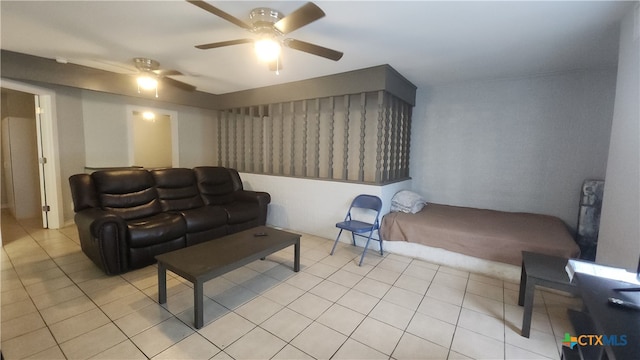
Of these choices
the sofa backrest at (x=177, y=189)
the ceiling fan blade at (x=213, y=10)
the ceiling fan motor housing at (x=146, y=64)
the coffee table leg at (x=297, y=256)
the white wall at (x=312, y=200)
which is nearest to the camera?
the ceiling fan blade at (x=213, y=10)

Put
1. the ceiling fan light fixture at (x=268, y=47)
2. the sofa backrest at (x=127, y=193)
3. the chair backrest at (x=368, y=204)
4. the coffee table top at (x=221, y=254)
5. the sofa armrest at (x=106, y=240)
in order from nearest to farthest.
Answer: the coffee table top at (x=221, y=254)
the ceiling fan light fixture at (x=268, y=47)
the sofa armrest at (x=106, y=240)
the sofa backrest at (x=127, y=193)
the chair backrest at (x=368, y=204)

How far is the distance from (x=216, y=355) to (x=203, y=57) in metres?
2.97

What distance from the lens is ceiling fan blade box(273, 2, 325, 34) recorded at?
5.08 ft

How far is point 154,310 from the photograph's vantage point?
6.63ft

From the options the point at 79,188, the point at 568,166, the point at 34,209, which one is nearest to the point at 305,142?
the point at 79,188

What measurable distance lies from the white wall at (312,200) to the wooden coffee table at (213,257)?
1151 mm

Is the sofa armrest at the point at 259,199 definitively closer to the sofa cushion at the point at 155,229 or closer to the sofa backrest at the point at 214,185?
the sofa backrest at the point at 214,185

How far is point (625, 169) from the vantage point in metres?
1.70

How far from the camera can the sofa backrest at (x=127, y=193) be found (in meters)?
2.97

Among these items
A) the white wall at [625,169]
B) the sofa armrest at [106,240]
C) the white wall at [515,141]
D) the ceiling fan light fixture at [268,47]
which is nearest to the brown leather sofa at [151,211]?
the sofa armrest at [106,240]

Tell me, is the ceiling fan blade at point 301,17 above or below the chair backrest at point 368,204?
above

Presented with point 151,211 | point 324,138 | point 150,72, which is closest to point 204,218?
point 151,211

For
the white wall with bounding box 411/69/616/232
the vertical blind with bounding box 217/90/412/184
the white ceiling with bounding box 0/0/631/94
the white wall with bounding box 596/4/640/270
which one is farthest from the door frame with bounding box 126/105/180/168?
the white wall with bounding box 596/4/640/270

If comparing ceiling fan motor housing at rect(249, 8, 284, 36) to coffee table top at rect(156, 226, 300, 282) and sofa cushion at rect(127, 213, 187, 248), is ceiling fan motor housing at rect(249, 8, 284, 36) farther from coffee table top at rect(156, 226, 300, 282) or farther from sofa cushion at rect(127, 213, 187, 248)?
sofa cushion at rect(127, 213, 187, 248)
